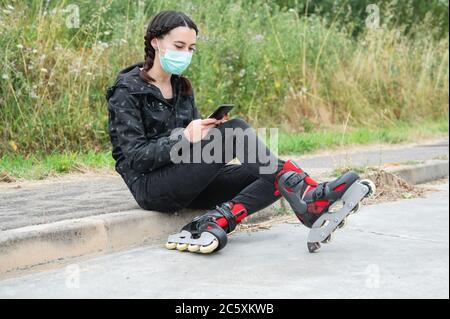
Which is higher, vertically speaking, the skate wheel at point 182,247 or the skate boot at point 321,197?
the skate boot at point 321,197

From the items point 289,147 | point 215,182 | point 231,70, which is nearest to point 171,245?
point 215,182

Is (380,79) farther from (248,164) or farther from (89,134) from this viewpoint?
(248,164)

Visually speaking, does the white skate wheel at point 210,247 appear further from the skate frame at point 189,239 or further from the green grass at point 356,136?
the green grass at point 356,136

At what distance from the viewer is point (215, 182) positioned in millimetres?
4746

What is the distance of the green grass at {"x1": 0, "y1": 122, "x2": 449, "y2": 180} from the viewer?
20.6 ft

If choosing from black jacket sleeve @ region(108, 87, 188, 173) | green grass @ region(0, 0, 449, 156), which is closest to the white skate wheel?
black jacket sleeve @ region(108, 87, 188, 173)

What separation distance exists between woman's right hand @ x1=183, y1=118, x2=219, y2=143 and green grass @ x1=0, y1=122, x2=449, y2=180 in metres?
2.20

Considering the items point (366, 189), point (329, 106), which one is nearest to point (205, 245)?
point (366, 189)

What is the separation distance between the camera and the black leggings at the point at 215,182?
4344 millimetres

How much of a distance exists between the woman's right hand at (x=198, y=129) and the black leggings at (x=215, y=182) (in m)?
0.07

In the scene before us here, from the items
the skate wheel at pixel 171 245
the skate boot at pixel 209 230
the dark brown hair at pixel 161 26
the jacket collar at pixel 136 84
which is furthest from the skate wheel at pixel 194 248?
the dark brown hair at pixel 161 26

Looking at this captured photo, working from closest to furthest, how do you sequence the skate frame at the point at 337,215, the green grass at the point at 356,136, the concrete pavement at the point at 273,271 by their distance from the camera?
the concrete pavement at the point at 273,271 → the skate frame at the point at 337,215 → the green grass at the point at 356,136

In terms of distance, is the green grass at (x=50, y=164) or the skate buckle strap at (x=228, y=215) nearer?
the skate buckle strap at (x=228, y=215)

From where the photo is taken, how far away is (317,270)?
391cm
